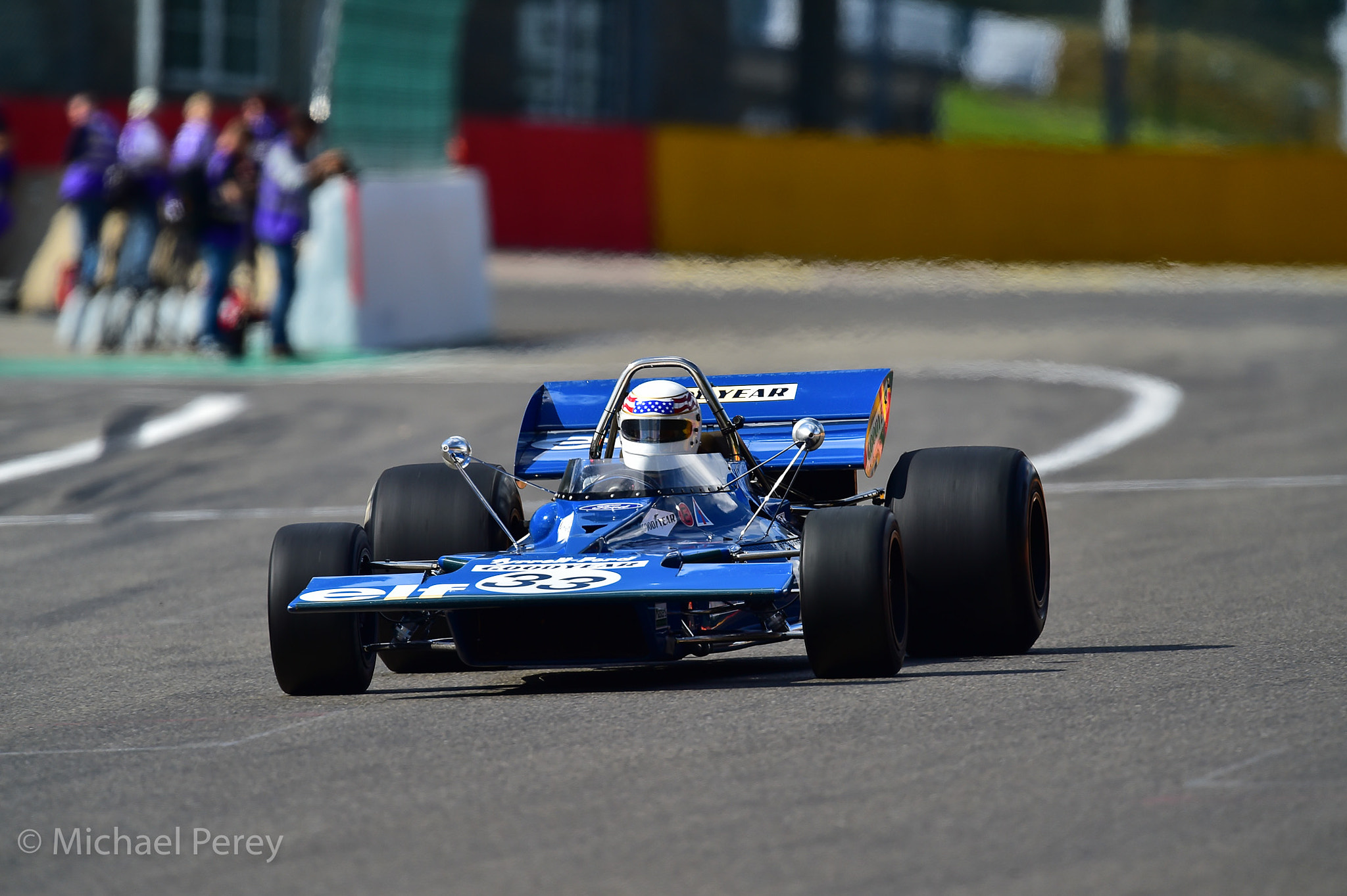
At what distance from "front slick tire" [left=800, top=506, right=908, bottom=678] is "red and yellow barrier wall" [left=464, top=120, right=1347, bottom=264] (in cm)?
2287

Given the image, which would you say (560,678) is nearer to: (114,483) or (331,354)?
(114,483)

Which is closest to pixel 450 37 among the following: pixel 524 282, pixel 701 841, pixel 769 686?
pixel 524 282

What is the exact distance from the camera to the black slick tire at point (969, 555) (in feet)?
23.9

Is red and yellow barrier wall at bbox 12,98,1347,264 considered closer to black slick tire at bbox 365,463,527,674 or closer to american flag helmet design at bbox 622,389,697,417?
black slick tire at bbox 365,463,527,674

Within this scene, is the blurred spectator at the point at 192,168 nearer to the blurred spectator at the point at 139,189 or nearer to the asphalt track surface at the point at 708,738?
the blurred spectator at the point at 139,189

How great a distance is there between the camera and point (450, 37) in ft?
68.0

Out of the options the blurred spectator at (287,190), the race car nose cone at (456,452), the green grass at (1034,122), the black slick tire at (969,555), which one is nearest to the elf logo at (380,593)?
the race car nose cone at (456,452)

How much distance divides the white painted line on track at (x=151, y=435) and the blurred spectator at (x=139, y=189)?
3007 mm

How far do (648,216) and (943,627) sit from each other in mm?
22553

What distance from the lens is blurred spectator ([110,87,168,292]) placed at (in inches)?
744

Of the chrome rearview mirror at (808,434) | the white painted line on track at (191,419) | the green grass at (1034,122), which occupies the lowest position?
the white painted line on track at (191,419)

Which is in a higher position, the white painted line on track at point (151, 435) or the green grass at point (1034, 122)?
the green grass at point (1034, 122)

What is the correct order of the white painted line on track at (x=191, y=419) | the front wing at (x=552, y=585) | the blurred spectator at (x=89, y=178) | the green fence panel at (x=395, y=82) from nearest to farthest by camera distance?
the front wing at (x=552, y=585)
the white painted line on track at (x=191, y=419)
the green fence panel at (x=395, y=82)
the blurred spectator at (x=89, y=178)

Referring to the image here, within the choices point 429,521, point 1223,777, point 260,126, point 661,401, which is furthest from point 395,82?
point 1223,777
